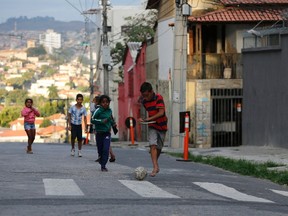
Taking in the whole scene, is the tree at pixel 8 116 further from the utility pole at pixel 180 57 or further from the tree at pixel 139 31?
the utility pole at pixel 180 57

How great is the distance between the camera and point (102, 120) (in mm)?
19672

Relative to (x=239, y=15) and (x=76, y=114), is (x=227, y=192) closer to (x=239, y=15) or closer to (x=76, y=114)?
(x=76, y=114)

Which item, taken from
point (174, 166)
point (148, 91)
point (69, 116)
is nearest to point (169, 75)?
point (69, 116)

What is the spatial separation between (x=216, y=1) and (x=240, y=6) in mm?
1102

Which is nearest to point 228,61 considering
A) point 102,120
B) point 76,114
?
point 76,114

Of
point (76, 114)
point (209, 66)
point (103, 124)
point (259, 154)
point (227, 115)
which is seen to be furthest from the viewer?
point (209, 66)

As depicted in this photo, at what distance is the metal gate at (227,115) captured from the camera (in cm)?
4059

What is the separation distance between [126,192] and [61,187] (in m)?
1.18

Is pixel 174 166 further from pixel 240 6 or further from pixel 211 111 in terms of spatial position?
pixel 240 6

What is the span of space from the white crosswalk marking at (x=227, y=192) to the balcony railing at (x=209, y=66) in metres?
23.8

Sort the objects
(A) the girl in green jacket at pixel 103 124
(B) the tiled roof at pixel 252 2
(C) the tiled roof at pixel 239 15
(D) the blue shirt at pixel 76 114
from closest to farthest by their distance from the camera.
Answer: (A) the girl in green jacket at pixel 103 124, (D) the blue shirt at pixel 76 114, (C) the tiled roof at pixel 239 15, (B) the tiled roof at pixel 252 2

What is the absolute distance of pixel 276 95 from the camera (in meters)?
31.3

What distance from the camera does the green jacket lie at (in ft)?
64.5

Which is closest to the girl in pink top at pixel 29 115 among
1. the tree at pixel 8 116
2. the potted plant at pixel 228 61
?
the potted plant at pixel 228 61
